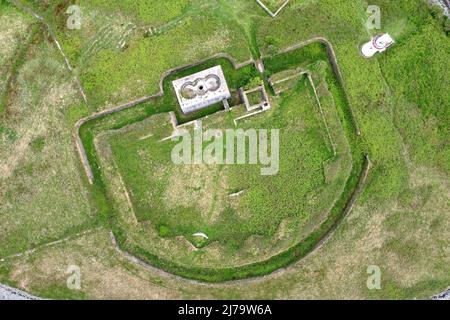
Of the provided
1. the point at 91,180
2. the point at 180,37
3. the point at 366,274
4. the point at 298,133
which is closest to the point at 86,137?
the point at 91,180

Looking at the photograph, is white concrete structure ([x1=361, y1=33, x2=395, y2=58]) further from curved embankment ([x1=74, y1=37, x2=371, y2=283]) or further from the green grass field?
curved embankment ([x1=74, y1=37, x2=371, y2=283])

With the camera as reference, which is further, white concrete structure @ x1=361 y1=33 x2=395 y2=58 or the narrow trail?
white concrete structure @ x1=361 y1=33 x2=395 y2=58

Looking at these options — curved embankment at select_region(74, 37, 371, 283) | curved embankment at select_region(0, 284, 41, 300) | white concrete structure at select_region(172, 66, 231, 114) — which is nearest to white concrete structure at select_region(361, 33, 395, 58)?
curved embankment at select_region(74, 37, 371, 283)

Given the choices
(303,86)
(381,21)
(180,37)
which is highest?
(180,37)

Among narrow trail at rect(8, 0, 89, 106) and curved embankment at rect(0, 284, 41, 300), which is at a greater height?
narrow trail at rect(8, 0, 89, 106)

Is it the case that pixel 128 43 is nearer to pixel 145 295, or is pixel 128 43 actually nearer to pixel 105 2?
pixel 105 2
